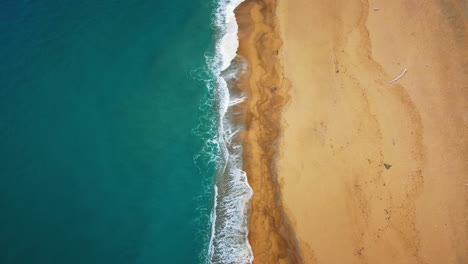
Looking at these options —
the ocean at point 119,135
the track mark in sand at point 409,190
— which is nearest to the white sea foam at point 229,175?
the ocean at point 119,135

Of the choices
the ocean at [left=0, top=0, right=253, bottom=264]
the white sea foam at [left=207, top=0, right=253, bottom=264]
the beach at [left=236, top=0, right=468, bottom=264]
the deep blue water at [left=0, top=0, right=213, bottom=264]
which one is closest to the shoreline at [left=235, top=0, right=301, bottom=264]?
the beach at [left=236, top=0, right=468, bottom=264]

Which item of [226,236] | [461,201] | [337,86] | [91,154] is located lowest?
[226,236]

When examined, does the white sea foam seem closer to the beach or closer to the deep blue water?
the beach

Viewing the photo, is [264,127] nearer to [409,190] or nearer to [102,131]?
[409,190]

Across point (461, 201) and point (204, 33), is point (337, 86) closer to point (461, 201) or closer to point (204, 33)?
point (461, 201)

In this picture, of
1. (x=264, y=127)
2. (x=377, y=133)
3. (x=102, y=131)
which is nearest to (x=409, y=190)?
(x=377, y=133)

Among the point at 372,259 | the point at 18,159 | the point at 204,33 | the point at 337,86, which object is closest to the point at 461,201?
the point at 372,259
